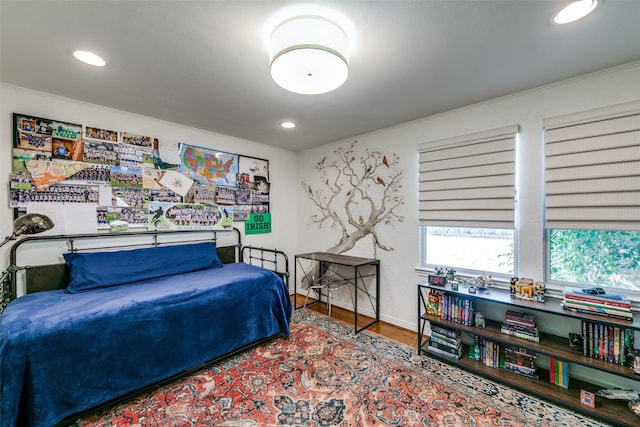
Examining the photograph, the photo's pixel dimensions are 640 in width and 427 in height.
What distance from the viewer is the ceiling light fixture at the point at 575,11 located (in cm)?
129

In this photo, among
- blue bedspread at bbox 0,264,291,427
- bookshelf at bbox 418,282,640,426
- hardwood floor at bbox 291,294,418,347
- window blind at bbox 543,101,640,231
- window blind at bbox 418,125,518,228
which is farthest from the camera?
hardwood floor at bbox 291,294,418,347

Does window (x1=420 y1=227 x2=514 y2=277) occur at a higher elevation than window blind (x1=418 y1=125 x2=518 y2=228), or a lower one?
lower

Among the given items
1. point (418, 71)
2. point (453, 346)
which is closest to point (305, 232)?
point (453, 346)

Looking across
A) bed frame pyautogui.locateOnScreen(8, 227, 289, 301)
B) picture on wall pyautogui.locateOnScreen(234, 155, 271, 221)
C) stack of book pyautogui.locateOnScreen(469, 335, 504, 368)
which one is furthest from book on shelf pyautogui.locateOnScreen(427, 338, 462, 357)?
picture on wall pyautogui.locateOnScreen(234, 155, 271, 221)

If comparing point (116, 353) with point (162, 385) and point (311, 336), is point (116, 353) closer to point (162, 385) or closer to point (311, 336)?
point (162, 385)

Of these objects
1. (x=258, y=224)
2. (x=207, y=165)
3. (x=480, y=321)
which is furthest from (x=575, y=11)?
(x=258, y=224)

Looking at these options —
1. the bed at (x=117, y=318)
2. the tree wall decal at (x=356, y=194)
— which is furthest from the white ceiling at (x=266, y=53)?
the bed at (x=117, y=318)

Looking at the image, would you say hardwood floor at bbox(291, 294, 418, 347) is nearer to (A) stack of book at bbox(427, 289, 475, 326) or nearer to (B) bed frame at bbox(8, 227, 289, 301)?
(A) stack of book at bbox(427, 289, 475, 326)

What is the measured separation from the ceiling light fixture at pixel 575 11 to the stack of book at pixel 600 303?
171 centimetres

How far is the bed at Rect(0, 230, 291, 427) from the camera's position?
1498 millimetres

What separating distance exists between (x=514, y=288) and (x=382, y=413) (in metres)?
1.44

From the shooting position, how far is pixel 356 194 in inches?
138

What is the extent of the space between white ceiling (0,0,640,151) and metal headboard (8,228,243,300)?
1.27 metres

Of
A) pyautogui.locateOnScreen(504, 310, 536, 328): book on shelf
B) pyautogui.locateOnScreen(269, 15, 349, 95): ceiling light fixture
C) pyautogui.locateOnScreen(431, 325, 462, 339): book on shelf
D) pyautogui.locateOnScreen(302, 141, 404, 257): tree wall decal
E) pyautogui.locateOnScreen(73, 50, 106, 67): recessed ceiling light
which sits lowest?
pyautogui.locateOnScreen(431, 325, 462, 339): book on shelf
